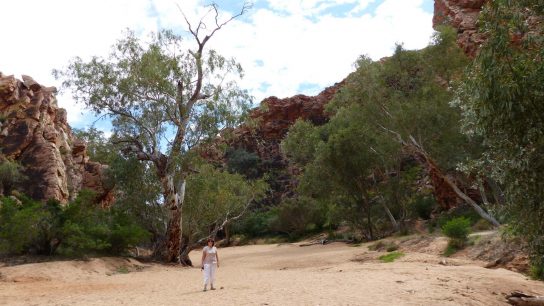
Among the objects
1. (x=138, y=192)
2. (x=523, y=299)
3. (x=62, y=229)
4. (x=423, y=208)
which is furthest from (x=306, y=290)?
(x=423, y=208)

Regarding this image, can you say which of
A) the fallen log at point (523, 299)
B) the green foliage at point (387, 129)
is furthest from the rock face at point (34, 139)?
the fallen log at point (523, 299)

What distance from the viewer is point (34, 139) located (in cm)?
3797

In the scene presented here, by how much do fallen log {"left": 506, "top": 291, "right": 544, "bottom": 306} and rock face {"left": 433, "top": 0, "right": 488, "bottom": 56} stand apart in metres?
24.9

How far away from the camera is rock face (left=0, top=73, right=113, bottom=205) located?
36.4m

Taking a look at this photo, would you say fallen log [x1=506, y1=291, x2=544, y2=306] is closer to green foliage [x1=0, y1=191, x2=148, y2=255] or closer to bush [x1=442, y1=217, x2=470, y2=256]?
bush [x1=442, y1=217, x2=470, y2=256]

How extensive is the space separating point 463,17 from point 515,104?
32.6 meters

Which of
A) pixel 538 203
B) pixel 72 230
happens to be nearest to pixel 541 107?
pixel 538 203

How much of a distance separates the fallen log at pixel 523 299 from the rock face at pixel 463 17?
2491 cm

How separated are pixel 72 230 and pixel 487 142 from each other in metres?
16.0

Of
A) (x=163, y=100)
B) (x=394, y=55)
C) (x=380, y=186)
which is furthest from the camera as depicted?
(x=380, y=186)

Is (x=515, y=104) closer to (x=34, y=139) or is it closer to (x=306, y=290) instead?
(x=306, y=290)

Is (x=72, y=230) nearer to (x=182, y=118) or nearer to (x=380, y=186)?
(x=182, y=118)

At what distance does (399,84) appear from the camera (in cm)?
2825

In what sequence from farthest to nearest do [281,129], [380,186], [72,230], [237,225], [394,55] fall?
1. [281,129]
2. [237,225]
3. [380,186]
4. [394,55]
5. [72,230]
